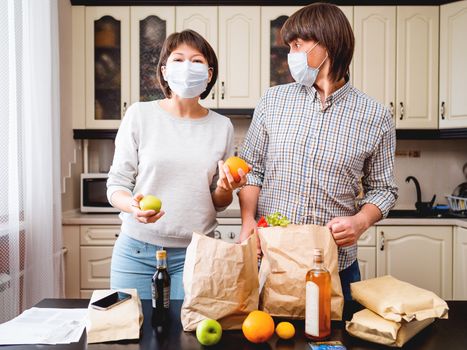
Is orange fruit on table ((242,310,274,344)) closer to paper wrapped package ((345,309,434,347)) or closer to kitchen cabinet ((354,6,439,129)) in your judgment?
paper wrapped package ((345,309,434,347))

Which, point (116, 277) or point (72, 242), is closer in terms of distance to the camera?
point (116, 277)

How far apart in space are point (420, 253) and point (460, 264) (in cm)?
23

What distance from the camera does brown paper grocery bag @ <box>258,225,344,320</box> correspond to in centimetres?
96

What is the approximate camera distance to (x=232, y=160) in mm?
1106

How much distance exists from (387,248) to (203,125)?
1.86m

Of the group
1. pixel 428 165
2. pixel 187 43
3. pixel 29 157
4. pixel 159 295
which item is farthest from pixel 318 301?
pixel 428 165

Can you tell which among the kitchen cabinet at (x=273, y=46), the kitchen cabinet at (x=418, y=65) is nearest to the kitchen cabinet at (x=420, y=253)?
the kitchen cabinet at (x=418, y=65)

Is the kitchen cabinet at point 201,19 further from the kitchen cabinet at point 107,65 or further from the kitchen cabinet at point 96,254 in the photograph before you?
the kitchen cabinet at point 96,254

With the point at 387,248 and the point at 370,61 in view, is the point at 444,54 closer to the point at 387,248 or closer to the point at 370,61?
the point at 370,61

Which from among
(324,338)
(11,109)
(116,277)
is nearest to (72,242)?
(11,109)

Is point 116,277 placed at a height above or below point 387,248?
above

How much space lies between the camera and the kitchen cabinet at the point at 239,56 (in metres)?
2.91

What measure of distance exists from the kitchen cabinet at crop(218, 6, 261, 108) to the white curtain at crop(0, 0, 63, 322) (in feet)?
3.48

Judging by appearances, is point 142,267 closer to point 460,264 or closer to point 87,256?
point 87,256
